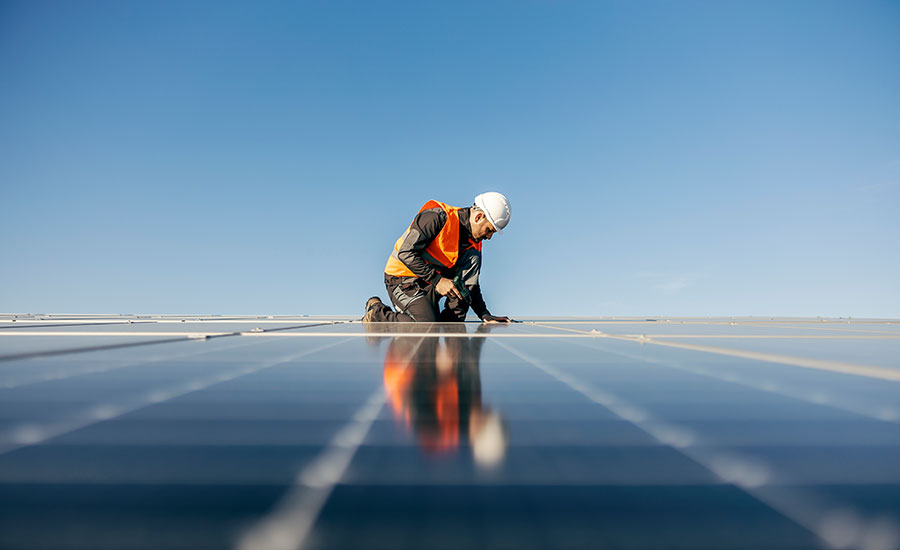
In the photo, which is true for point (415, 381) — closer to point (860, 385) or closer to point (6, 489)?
point (6, 489)

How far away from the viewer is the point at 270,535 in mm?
788

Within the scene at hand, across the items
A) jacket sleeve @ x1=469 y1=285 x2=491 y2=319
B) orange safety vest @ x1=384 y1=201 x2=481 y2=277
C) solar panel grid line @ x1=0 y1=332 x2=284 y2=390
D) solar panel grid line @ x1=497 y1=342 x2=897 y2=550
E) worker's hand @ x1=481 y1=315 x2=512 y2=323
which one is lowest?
solar panel grid line @ x1=497 y1=342 x2=897 y2=550

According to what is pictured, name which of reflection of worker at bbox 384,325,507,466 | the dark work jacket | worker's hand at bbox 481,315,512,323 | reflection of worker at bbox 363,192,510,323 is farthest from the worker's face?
reflection of worker at bbox 384,325,507,466

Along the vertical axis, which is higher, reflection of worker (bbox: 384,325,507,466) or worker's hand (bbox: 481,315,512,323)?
worker's hand (bbox: 481,315,512,323)

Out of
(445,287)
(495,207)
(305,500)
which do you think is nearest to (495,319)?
(445,287)

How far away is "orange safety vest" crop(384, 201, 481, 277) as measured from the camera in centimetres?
787

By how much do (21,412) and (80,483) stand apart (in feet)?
3.12

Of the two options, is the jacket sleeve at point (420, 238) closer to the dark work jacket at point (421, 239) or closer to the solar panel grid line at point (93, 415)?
the dark work jacket at point (421, 239)

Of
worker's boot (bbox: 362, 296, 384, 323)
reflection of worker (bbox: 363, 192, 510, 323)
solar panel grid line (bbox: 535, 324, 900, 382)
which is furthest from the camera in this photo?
worker's boot (bbox: 362, 296, 384, 323)

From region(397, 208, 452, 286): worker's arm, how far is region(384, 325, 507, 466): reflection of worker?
14.8 feet

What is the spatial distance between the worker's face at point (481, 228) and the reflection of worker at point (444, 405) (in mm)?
5310

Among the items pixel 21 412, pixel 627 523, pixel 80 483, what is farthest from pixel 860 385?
pixel 21 412

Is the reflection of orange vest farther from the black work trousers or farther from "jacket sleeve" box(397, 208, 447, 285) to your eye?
the black work trousers

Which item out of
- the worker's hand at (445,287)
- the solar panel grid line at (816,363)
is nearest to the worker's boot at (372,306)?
the worker's hand at (445,287)
